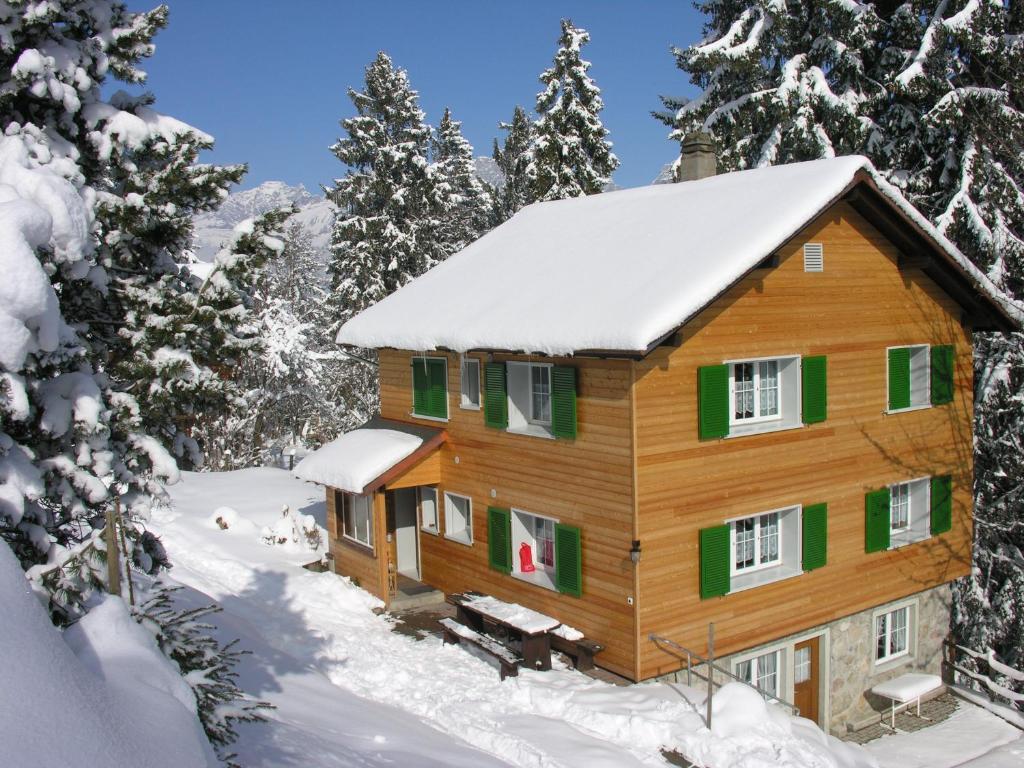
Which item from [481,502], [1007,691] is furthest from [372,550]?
[1007,691]

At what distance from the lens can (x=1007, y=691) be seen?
61.1 feet

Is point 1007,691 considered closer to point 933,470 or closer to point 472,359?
point 933,470

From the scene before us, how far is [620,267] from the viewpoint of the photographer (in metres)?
15.0

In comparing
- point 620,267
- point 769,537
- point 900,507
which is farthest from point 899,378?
point 620,267

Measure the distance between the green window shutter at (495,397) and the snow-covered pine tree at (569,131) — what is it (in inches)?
642

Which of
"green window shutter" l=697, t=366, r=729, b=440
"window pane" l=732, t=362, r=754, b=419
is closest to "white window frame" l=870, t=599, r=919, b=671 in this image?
"window pane" l=732, t=362, r=754, b=419

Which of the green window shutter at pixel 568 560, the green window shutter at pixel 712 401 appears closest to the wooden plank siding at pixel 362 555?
the green window shutter at pixel 568 560

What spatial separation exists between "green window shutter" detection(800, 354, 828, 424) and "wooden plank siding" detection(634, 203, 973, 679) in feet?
0.77

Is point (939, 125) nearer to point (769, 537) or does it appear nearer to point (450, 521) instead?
point (769, 537)

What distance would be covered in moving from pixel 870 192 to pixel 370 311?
11.3m

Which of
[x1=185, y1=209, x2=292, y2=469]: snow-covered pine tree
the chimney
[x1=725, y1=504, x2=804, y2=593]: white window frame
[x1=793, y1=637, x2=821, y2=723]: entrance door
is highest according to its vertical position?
the chimney

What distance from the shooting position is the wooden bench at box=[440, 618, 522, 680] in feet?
45.2

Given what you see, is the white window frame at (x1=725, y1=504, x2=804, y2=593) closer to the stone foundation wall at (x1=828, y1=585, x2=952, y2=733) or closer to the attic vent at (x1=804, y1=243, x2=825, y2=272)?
the stone foundation wall at (x1=828, y1=585, x2=952, y2=733)

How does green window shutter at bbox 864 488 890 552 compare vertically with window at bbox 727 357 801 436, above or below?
below
